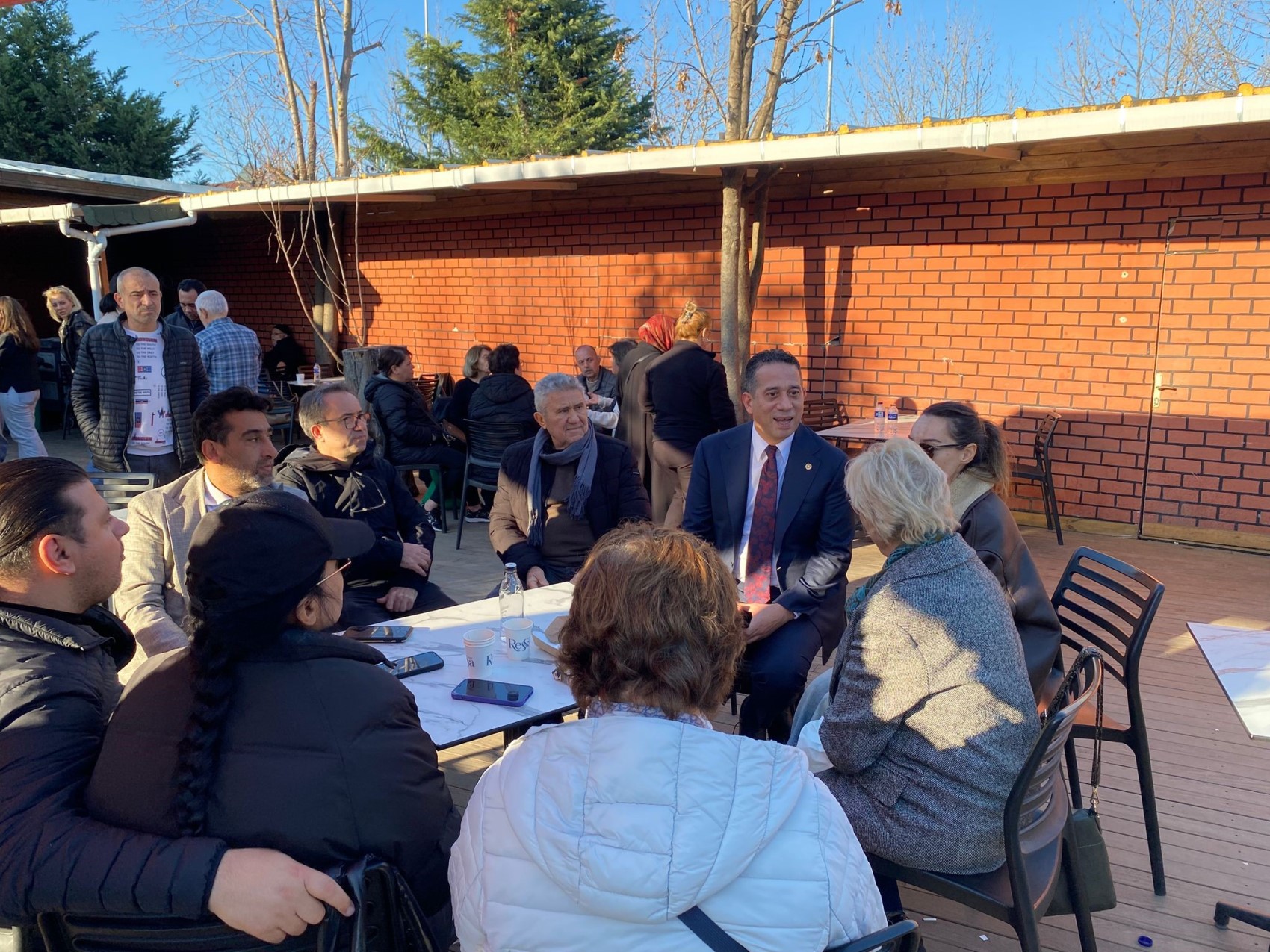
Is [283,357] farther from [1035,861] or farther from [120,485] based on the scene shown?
→ [1035,861]

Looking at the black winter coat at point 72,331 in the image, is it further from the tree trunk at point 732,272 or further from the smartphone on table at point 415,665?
the smartphone on table at point 415,665

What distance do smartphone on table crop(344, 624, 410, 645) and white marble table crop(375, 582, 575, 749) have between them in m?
0.02

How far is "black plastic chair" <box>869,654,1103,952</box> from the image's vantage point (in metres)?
1.80

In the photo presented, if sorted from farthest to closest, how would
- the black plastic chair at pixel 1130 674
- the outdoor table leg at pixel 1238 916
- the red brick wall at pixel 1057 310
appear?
the red brick wall at pixel 1057 310 → the black plastic chair at pixel 1130 674 → the outdoor table leg at pixel 1238 916

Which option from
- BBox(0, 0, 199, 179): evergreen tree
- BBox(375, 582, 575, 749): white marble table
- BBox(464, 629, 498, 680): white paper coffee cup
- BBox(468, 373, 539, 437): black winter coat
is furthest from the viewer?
BBox(0, 0, 199, 179): evergreen tree

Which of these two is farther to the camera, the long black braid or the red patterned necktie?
the red patterned necktie

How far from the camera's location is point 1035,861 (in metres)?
2.00

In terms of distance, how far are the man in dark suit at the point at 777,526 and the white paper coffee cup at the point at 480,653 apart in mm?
1076

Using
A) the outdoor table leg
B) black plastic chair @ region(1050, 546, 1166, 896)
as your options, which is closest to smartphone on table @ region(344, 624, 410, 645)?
black plastic chair @ region(1050, 546, 1166, 896)

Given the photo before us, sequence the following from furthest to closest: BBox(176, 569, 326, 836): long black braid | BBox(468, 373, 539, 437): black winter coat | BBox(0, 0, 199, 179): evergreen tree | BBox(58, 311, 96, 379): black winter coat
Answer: BBox(0, 0, 199, 179): evergreen tree, BBox(58, 311, 96, 379): black winter coat, BBox(468, 373, 539, 437): black winter coat, BBox(176, 569, 326, 836): long black braid

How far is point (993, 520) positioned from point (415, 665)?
1692mm

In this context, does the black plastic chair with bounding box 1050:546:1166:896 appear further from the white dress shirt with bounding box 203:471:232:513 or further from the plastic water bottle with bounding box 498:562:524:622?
the white dress shirt with bounding box 203:471:232:513

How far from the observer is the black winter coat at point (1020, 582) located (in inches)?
102

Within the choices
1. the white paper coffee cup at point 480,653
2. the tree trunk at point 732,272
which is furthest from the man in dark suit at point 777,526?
the tree trunk at point 732,272
